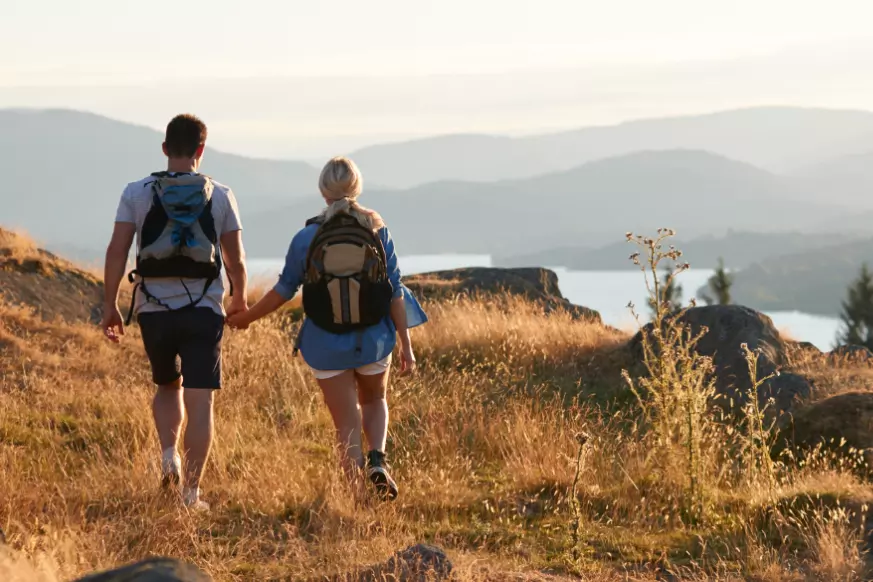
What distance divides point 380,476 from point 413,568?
1295 mm

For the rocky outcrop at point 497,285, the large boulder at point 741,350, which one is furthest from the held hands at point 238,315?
the rocky outcrop at point 497,285

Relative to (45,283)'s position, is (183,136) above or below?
above

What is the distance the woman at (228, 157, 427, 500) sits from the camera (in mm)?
4941

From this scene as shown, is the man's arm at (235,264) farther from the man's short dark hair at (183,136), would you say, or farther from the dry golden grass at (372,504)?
the dry golden grass at (372,504)

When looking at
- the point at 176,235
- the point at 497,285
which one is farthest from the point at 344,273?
the point at 497,285

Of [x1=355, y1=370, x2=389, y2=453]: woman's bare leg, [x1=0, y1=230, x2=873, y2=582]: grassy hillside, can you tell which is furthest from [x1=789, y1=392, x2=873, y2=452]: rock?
[x1=355, y1=370, x2=389, y2=453]: woman's bare leg

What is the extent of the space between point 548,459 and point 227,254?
2.53m

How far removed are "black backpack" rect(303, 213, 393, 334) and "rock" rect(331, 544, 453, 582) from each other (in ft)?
4.76

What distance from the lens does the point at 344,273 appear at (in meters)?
4.86

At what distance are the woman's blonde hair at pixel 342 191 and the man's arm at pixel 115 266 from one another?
39.5 inches

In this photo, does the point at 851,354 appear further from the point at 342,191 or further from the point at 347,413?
the point at 342,191

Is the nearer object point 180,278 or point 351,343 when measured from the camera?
point 180,278

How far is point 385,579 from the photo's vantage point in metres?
3.56

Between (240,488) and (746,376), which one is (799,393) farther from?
(240,488)
